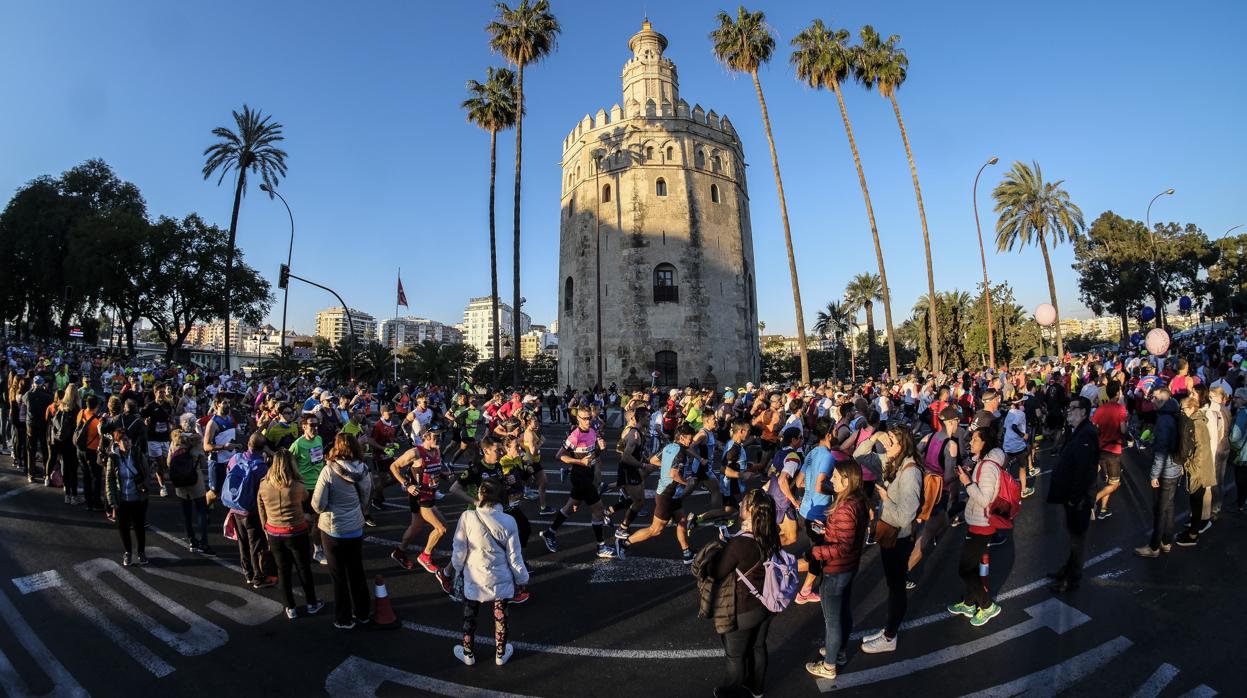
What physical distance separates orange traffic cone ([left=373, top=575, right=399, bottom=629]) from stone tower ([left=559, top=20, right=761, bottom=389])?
31.7 meters

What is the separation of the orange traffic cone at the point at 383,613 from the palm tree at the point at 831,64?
27495 millimetres

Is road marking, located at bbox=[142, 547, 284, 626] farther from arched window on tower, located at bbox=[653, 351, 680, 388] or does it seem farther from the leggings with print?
arched window on tower, located at bbox=[653, 351, 680, 388]

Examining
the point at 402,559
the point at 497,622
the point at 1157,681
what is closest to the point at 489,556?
the point at 497,622

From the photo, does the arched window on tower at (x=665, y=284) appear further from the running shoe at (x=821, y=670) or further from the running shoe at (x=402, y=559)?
the running shoe at (x=821, y=670)

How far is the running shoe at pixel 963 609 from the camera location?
5.90 m

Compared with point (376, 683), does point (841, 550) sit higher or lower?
higher

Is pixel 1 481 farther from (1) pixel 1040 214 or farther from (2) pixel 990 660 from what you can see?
(1) pixel 1040 214

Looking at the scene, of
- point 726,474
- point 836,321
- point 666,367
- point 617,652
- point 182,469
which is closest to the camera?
point 617,652

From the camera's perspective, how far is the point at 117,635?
5.89 metres

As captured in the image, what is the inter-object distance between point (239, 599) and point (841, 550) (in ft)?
20.1

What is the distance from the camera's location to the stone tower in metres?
39.0

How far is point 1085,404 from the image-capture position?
7184 mm

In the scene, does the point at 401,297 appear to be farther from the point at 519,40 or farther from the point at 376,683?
the point at 376,683

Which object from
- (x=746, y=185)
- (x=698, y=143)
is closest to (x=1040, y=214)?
(x=746, y=185)
